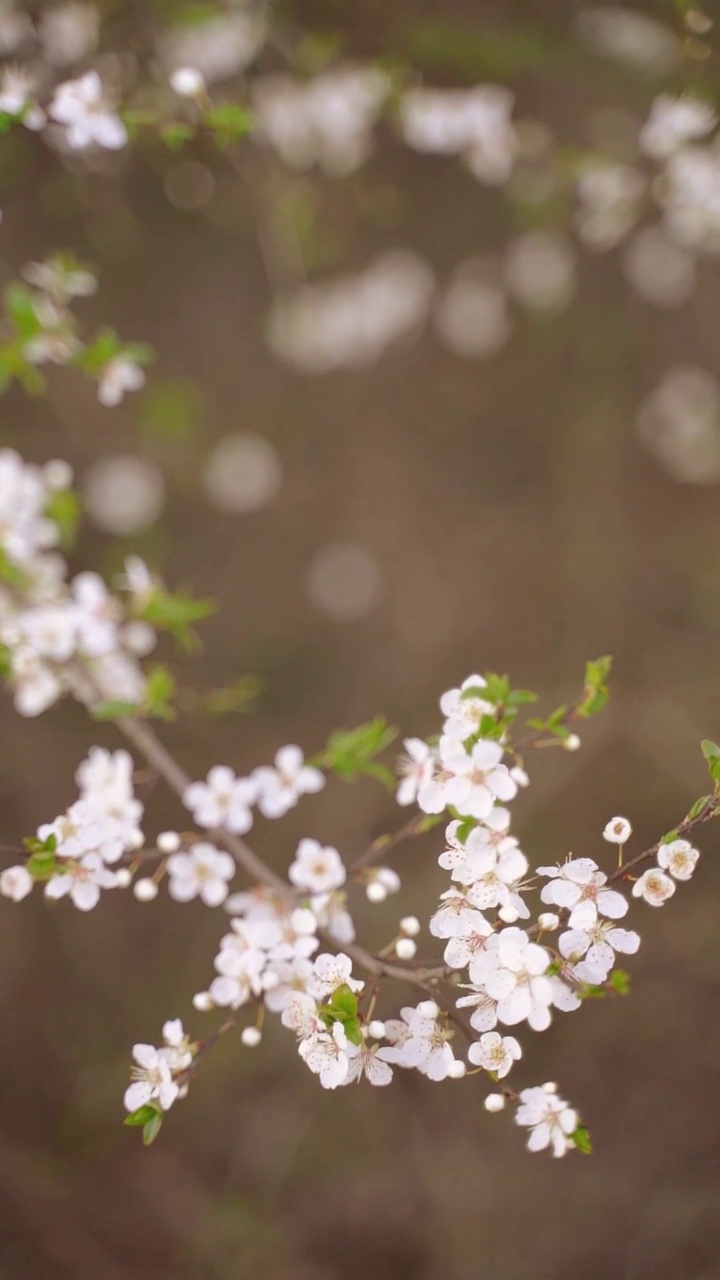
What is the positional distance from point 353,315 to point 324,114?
0.66m

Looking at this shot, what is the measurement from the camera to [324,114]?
241cm

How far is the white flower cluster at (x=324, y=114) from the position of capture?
7.45ft

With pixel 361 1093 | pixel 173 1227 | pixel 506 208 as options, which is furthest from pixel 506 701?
pixel 506 208

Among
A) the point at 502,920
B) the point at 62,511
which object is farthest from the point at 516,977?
the point at 62,511

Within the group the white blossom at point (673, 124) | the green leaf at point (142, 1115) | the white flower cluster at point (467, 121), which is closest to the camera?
the green leaf at point (142, 1115)

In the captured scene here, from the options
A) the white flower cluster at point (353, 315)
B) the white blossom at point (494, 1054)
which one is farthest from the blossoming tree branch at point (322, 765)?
the white flower cluster at point (353, 315)

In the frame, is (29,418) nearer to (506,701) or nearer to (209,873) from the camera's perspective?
(209,873)

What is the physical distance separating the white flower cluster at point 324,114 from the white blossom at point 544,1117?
2265 mm

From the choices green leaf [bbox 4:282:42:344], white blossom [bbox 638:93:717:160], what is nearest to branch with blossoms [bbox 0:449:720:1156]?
green leaf [bbox 4:282:42:344]

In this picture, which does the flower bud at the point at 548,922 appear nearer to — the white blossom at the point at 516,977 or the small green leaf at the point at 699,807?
the white blossom at the point at 516,977

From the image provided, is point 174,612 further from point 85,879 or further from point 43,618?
point 85,879

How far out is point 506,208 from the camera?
9.35 feet

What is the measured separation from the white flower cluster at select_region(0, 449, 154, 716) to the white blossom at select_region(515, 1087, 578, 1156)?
82cm

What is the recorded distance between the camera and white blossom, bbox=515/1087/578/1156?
3.03ft
